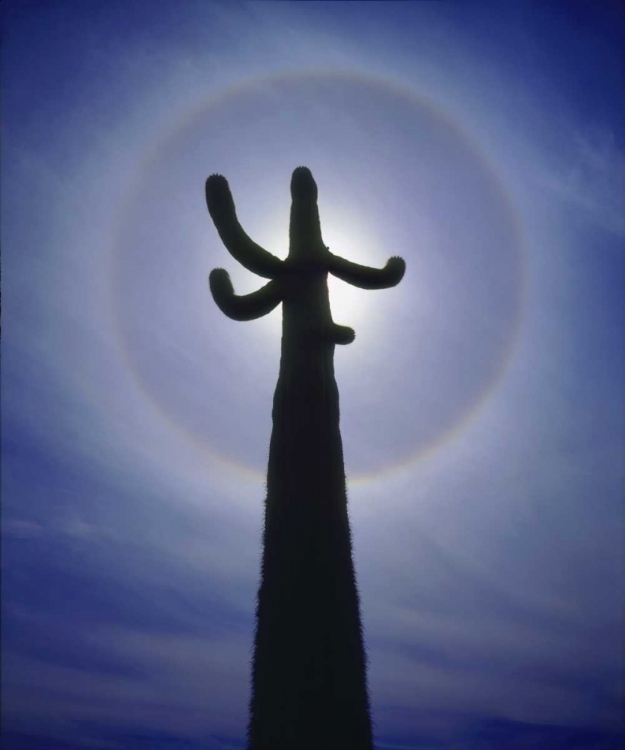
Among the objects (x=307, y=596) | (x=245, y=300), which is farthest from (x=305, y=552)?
(x=245, y=300)

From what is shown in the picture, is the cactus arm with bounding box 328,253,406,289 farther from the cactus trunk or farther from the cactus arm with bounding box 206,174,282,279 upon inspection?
the cactus trunk

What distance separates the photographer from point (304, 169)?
220 inches

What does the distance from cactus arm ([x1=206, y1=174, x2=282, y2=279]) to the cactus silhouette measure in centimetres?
1

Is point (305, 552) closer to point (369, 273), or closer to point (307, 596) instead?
point (307, 596)

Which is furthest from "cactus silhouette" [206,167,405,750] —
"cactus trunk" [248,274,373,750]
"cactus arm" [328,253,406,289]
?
"cactus arm" [328,253,406,289]

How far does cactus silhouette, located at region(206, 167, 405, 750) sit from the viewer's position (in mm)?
3307

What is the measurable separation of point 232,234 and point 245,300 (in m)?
0.59

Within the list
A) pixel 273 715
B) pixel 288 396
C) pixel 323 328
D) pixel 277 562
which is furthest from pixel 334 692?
pixel 323 328

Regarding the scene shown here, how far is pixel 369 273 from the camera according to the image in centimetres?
532

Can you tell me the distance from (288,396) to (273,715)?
1967mm

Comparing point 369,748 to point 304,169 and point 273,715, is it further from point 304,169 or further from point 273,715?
point 304,169

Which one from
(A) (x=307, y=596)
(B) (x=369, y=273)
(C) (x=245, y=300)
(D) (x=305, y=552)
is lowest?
(A) (x=307, y=596)

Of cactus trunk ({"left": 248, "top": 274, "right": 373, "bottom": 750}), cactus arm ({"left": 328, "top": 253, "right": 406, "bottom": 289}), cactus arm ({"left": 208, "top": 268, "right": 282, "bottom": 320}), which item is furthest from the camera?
cactus arm ({"left": 328, "top": 253, "right": 406, "bottom": 289})

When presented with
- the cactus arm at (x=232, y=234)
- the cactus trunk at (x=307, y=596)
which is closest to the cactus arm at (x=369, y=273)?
the cactus arm at (x=232, y=234)
